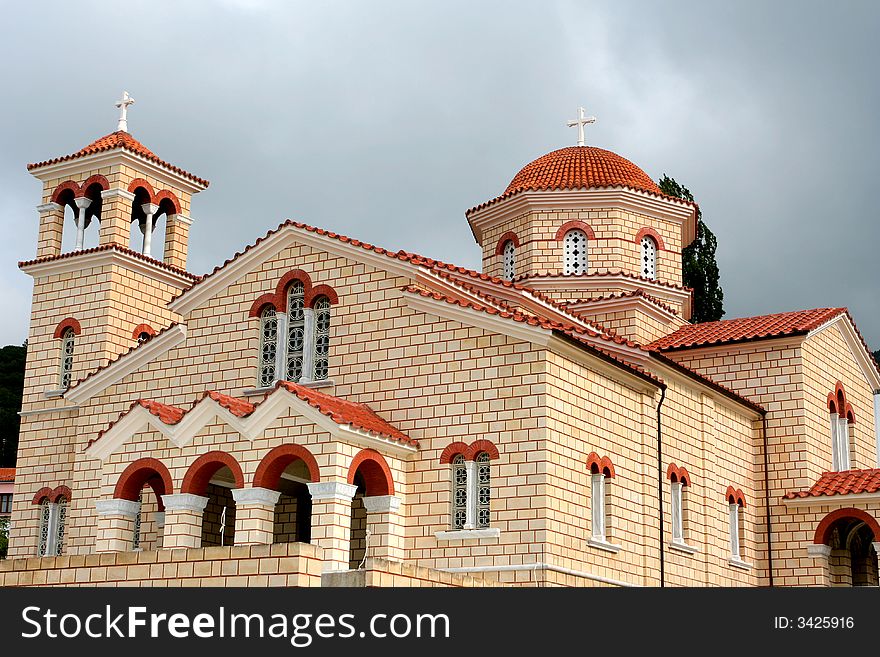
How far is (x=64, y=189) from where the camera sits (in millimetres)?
30688

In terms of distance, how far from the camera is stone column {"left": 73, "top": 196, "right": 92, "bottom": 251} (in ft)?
99.6

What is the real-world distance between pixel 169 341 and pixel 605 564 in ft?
31.3

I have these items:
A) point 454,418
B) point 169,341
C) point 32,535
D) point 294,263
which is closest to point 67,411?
point 32,535

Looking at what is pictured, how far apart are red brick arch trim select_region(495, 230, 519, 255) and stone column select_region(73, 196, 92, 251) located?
412 inches

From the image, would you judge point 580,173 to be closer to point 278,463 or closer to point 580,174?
point 580,174

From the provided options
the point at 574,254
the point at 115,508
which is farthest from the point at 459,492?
the point at 574,254

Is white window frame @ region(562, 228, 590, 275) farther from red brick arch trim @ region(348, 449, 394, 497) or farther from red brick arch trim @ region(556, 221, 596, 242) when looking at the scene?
red brick arch trim @ region(348, 449, 394, 497)

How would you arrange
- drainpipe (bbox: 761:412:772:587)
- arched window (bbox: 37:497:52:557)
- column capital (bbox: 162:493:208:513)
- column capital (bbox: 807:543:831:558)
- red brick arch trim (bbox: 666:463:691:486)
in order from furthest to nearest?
arched window (bbox: 37:497:52:557) < drainpipe (bbox: 761:412:772:587) < column capital (bbox: 807:543:831:558) < red brick arch trim (bbox: 666:463:691:486) < column capital (bbox: 162:493:208:513)

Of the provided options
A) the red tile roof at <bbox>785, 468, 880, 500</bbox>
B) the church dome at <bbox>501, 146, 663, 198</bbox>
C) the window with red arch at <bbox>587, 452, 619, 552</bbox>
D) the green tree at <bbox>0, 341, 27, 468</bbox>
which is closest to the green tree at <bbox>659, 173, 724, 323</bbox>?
the church dome at <bbox>501, 146, 663, 198</bbox>

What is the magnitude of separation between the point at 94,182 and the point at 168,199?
184 cm

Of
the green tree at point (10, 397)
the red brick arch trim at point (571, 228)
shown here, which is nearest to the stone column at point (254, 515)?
the red brick arch trim at point (571, 228)

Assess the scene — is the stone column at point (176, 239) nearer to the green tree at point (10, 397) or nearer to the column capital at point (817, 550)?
the column capital at point (817, 550)
